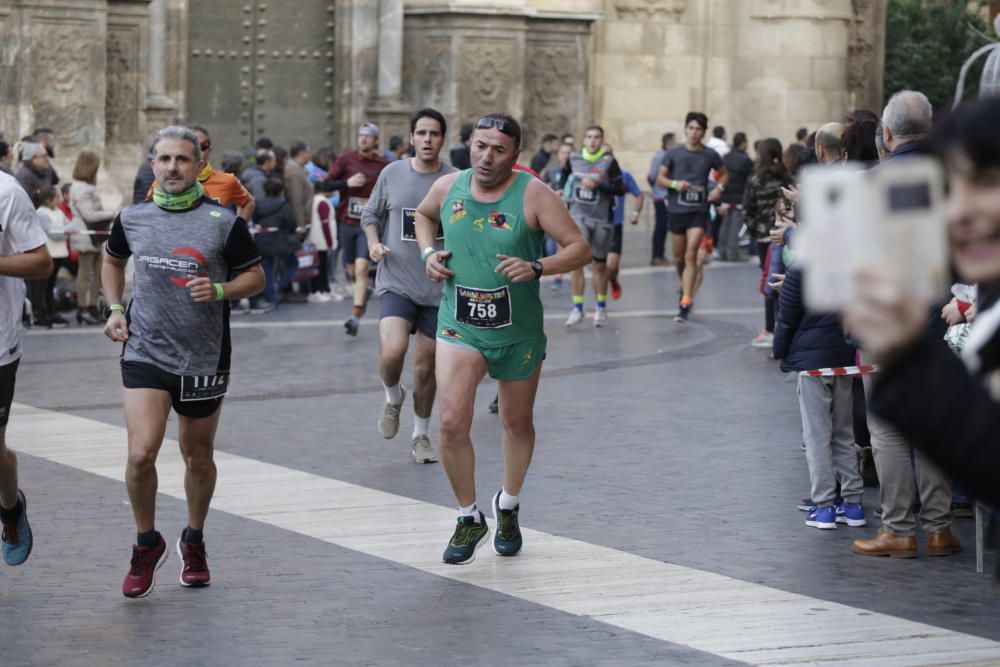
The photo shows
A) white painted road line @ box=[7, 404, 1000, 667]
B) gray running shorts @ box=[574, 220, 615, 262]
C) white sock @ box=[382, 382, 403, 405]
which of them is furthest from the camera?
gray running shorts @ box=[574, 220, 615, 262]

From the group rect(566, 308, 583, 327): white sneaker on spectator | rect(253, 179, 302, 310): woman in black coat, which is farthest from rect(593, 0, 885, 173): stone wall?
rect(566, 308, 583, 327): white sneaker on spectator

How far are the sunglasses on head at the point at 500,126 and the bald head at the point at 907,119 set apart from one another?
5.10 feet

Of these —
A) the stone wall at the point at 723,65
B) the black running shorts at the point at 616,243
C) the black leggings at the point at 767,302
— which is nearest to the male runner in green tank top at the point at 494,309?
the black leggings at the point at 767,302

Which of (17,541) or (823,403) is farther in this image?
(823,403)

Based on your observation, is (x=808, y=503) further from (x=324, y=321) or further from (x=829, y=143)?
(x=324, y=321)

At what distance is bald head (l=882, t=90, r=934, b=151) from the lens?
768cm

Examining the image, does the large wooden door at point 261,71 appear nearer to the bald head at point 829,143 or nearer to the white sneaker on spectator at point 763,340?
the white sneaker on spectator at point 763,340

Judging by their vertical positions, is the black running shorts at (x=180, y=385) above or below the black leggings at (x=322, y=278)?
above

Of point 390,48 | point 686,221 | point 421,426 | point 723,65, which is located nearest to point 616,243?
point 686,221

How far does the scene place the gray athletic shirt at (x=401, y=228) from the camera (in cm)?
1030

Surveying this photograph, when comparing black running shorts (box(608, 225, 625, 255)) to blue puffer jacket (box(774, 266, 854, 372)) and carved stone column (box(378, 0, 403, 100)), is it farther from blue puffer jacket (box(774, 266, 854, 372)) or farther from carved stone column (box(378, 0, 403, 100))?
blue puffer jacket (box(774, 266, 854, 372))

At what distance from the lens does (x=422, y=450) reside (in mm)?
10156

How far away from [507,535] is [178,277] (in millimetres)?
1779

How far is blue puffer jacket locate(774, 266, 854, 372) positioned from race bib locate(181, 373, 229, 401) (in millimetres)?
2633
